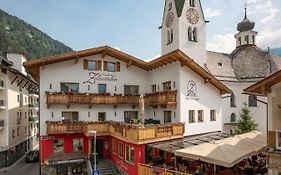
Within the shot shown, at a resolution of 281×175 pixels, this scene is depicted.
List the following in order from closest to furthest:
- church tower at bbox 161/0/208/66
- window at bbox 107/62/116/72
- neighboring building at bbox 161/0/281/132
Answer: window at bbox 107/62/116/72 → church tower at bbox 161/0/208/66 → neighboring building at bbox 161/0/281/132

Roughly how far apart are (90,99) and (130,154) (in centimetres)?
727

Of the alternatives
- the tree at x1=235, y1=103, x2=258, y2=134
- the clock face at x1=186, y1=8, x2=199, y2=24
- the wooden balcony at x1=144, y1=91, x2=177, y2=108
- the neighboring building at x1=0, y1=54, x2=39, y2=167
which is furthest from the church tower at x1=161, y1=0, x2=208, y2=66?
the neighboring building at x1=0, y1=54, x2=39, y2=167

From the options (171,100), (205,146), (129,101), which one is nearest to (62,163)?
(129,101)

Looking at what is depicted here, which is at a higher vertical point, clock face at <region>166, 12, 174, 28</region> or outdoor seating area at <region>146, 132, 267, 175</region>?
clock face at <region>166, 12, 174, 28</region>

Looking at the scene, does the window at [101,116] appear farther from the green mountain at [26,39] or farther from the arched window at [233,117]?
the green mountain at [26,39]

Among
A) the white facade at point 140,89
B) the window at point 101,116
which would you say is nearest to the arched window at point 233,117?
the white facade at point 140,89

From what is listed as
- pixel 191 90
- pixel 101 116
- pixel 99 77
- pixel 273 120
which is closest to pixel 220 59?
pixel 191 90

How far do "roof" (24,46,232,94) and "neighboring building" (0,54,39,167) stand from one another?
8.97m

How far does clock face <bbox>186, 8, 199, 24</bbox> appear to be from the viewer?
38.0m

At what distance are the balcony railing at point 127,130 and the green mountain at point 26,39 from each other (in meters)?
97.2

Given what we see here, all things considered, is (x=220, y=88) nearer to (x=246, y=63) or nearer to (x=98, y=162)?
(x=98, y=162)

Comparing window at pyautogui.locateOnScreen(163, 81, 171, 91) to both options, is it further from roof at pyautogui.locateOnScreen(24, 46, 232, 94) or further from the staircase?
the staircase

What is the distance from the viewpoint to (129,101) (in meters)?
28.6

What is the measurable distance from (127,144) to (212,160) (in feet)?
28.8
